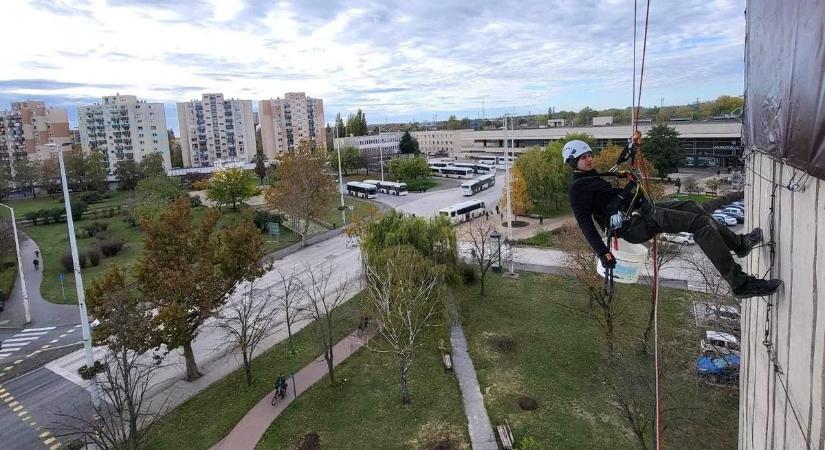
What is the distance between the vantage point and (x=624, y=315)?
18.8 meters

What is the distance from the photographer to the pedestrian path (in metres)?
12.8

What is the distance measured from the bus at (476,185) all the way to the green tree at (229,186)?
802 inches

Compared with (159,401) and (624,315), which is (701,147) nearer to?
(624,315)

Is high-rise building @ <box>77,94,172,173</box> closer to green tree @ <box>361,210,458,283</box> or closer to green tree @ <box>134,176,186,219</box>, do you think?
green tree @ <box>134,176,186,219</box>

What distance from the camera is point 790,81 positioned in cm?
293

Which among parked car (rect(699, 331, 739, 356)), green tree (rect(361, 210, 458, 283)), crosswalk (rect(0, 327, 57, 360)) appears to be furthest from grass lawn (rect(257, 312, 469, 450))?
crosswalk (rect(0, 327, 57, 360))

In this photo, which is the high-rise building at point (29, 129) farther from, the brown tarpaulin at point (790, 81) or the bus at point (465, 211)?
the brown tarpaulin at point (790, 81)

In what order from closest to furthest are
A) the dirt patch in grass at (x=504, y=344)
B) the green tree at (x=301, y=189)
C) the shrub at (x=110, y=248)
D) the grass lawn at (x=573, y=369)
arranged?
the grass lawn at (x=573, y=369) < the dirt patch in grass at (x=504, y=344) < the shrub at (x=110, y=248) < the green tree at (x=301, y=189)

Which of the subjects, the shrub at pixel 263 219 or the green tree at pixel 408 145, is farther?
the green tree at pixel 408 145

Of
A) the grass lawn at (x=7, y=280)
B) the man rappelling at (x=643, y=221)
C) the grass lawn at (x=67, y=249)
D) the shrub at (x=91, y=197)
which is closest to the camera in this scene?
the man rappelling at (x=643, y=221)

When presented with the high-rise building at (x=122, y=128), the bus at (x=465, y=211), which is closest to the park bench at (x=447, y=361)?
the bus at (x=465, y=211)

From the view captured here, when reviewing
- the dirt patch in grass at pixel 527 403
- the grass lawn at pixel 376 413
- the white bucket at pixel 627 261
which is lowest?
the grass lawn at pixel 376 413

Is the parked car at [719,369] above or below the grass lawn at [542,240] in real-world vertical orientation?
below

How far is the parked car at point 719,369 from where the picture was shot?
1359cm
